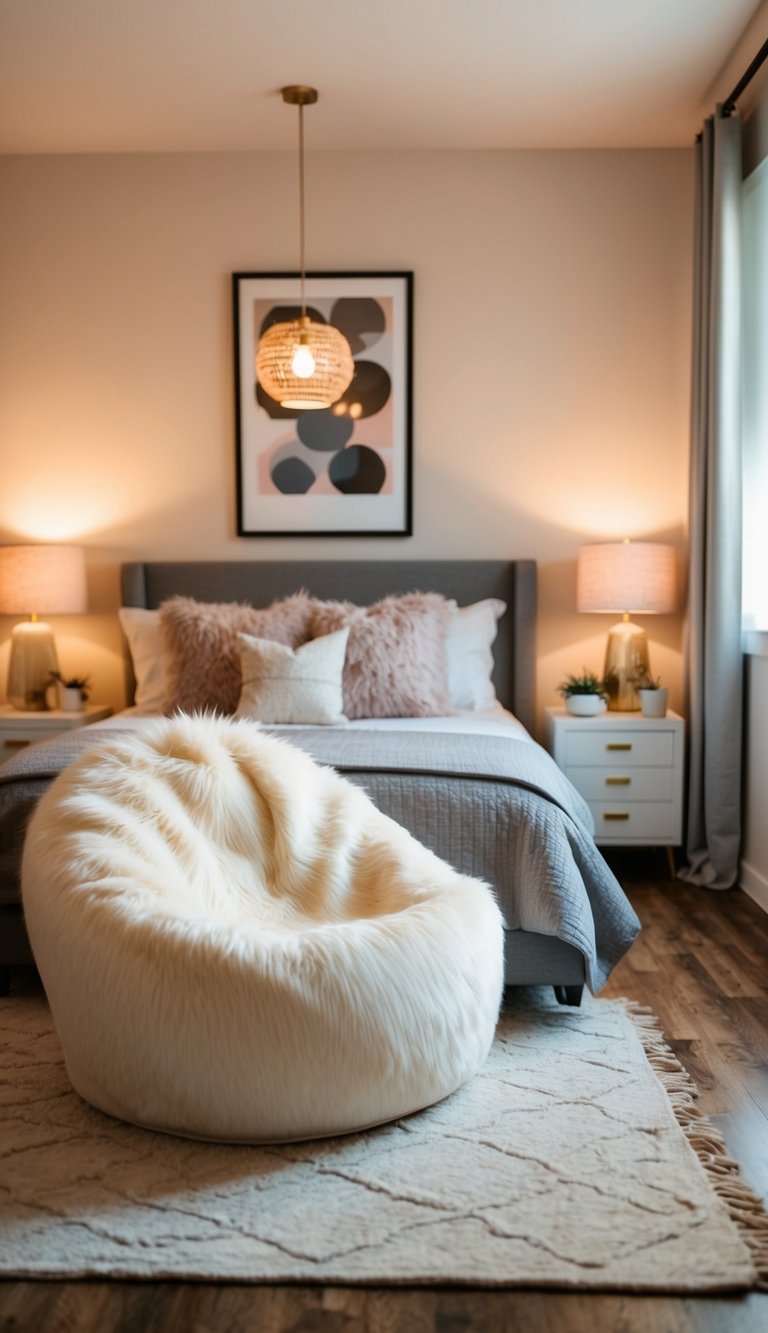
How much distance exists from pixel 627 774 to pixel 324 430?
1.74 m

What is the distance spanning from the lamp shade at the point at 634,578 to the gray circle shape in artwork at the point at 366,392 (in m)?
1.03

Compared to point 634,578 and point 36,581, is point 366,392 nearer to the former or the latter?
point 634,578

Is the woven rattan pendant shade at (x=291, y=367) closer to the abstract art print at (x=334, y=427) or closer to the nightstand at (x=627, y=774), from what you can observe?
the abstract art print at (x=334, y=427)

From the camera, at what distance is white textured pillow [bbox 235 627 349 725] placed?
11.7 ft

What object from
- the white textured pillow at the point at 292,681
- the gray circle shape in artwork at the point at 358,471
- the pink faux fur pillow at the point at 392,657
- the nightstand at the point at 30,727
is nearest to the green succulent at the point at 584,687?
the pink faux fur pillow at the point at 392,657

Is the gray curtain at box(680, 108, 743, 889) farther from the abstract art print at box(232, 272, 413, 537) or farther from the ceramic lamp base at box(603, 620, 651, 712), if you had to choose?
the abstract art print at box(232, 272, 413, 537)

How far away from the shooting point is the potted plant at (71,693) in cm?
419

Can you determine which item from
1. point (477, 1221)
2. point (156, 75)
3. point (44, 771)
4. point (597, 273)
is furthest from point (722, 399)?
point (477, 1221)

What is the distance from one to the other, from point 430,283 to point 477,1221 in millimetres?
3497

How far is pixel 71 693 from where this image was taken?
4.19 meters

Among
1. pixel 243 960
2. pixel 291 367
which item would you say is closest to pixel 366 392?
pixel 291 367

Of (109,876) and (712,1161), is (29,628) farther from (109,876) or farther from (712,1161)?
(712,1161)

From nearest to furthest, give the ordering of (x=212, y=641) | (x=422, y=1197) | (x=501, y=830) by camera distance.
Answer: (x=422, y=1197) → (x=501, y=830) → (x=212, y=641)

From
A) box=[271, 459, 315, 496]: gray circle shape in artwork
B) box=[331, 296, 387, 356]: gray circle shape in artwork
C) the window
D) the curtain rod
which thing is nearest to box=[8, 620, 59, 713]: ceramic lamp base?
box=[271, 459, 315, 496]: gray circle shape in artwork
